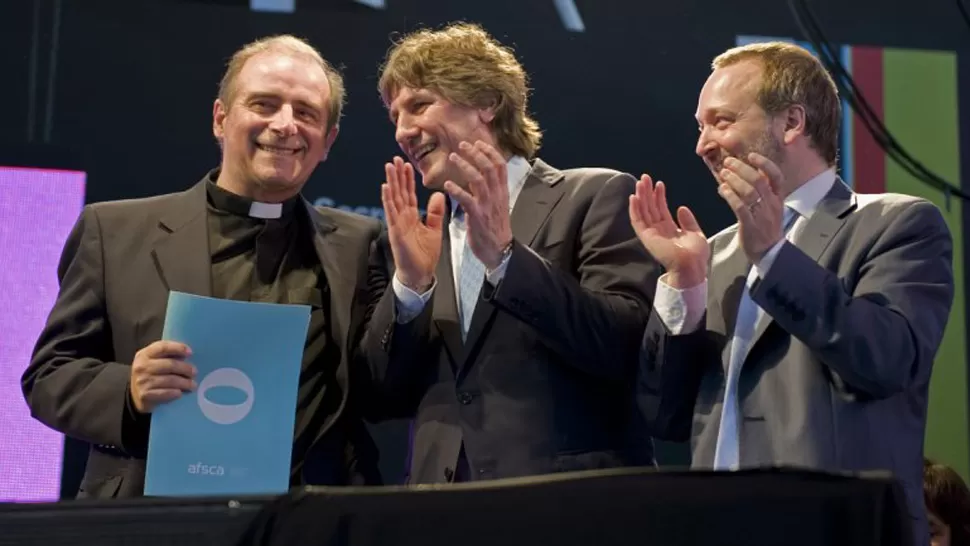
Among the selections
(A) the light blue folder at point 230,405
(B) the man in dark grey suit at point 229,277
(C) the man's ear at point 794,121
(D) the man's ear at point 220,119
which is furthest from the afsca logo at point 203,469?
(C) the man's ear at point 794,121

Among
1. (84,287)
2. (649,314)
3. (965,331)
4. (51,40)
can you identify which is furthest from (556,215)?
(965,331)

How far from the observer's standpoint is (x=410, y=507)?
3.40ft

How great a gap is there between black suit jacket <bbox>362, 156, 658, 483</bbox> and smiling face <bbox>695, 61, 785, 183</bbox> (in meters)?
0.21

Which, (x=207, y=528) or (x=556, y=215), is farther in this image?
(x=556, y=215)

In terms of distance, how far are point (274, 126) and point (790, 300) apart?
1.20m

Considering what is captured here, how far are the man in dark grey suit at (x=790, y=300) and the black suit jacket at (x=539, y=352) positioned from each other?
91 millimetres

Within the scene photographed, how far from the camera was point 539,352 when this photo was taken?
2199 millimetres

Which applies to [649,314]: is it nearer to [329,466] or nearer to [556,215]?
[556,215]

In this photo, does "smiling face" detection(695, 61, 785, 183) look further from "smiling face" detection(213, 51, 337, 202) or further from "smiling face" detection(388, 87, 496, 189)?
"smiling face" detection(213, 51, 337, 202)

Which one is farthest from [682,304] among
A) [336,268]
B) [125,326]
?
[125,326]

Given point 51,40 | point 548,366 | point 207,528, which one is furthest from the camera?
point 51,40

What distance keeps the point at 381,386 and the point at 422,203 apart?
1678 mm

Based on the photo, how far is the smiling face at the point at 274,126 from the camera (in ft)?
8.33

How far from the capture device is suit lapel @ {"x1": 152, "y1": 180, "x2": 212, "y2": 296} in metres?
2.39
